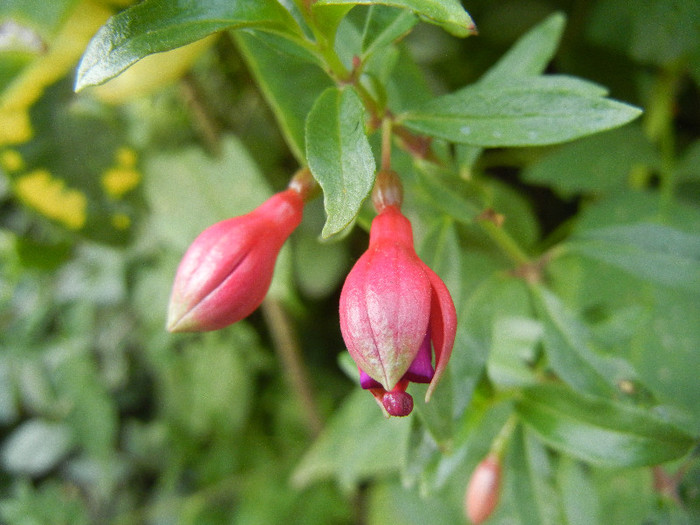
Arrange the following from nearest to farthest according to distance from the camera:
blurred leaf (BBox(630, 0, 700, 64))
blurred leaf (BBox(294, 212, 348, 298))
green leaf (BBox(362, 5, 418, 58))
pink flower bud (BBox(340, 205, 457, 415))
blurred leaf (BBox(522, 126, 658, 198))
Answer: pink flower bud (BBox(340, 205, 457, 415)), green leaf (BBox(362, 5, 418, 58)), blurred leaf (BBox(630, 0, 700, 64)), blurred leaf (BBox(522, 126, 658, 198)), blurred leaf (BBox(294, 212, 348, 298))

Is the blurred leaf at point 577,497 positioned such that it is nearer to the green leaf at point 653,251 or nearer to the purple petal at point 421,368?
the green leaf at point 653,251

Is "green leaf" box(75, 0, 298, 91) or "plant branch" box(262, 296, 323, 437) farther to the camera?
"plant branch" box(262, 296, 323, 437)

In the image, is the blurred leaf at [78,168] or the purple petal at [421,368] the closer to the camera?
the purple petal at [421,368]

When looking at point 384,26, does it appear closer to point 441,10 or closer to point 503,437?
point 441,10

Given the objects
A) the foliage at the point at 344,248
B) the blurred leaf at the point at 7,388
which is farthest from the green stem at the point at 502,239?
the blurred leaf at the point at 7,388

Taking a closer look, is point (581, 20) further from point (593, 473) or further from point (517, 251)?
point (593, 473)

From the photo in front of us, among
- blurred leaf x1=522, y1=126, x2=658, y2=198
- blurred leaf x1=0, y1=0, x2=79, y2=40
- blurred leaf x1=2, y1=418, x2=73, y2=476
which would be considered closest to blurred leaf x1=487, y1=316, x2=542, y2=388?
blurred leaf x1=522, y1=126, x2=658, y2=198

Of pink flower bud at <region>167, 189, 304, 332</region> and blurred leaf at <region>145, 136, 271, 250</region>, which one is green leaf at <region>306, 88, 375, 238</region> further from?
blurred leaf at <region>145, 136, 271, 250</region>

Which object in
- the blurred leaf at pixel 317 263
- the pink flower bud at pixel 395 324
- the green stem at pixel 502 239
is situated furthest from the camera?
the blurred leaf at pixel 317 263
